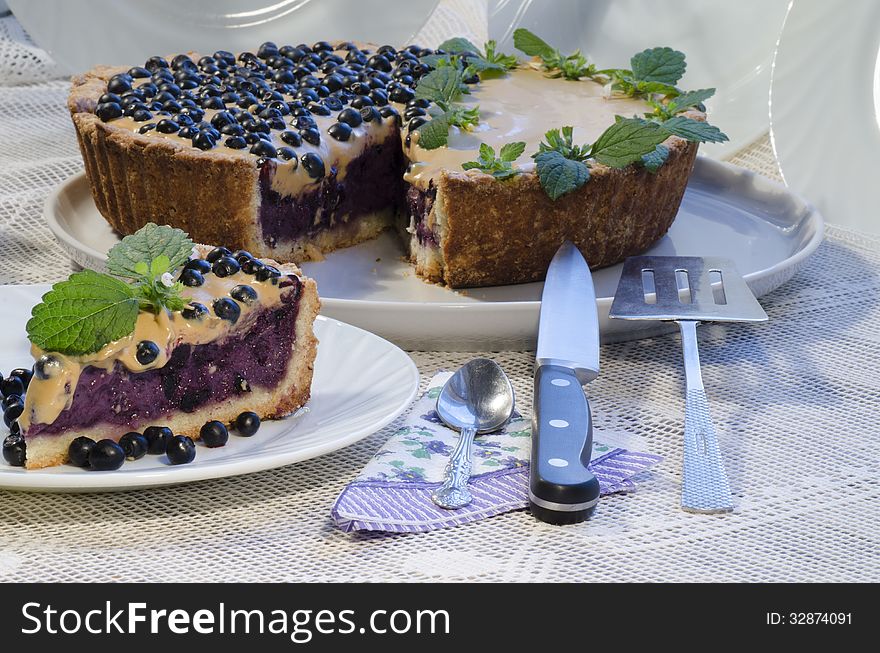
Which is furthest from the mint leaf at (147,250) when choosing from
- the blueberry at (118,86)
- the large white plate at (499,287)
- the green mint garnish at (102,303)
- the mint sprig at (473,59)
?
the mint sprig at (473,59)

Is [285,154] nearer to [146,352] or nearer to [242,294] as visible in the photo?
[242,294]

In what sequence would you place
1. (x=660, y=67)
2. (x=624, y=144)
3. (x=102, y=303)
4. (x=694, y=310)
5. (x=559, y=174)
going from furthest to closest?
(x=660, y=67), (x=624, y=144), (x=559, y=174), (x=694, y=310), (x=102, y=303)

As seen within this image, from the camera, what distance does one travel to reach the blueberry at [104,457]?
1926mm

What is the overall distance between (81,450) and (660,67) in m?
2.32

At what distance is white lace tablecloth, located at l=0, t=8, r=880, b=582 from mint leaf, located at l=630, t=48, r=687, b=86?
1186mm

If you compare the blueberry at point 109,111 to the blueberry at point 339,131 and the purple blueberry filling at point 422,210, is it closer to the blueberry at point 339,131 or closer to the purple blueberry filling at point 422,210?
the blueberry at point 339,131

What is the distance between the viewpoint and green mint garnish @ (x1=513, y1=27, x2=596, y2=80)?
370 cm

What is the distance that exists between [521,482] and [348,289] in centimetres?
114

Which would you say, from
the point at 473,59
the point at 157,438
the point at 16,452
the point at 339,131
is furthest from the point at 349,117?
the point at 16,452

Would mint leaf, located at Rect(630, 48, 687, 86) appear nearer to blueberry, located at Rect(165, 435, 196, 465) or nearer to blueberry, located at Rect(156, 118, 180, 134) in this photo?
blueberry, located at Rect(156, 118, 180, 134)

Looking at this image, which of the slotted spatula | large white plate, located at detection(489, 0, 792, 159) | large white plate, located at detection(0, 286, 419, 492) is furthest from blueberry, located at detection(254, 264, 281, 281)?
large white plate, located at detection(489, 0, 792, 159)

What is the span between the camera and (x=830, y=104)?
376 cm

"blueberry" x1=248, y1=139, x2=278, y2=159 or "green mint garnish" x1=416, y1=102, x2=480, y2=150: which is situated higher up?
"green mint garnish" x1=416, y1=102, x2=480, y2=150

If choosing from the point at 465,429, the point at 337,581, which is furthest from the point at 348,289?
the point at 337,581
